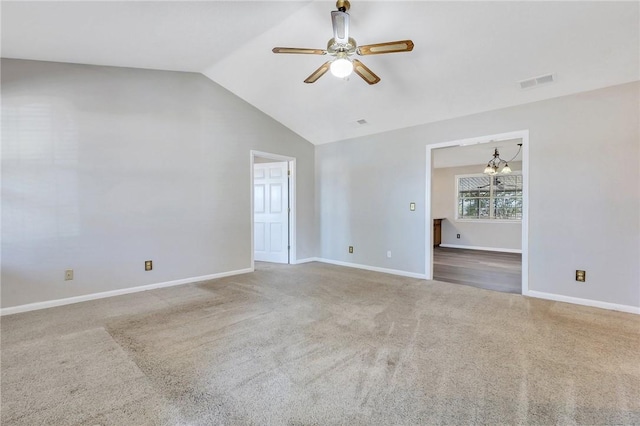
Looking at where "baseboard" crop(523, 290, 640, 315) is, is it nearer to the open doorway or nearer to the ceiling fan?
the ceiling fan

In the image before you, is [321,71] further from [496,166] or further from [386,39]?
[496,166]

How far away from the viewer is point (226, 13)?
113 inches

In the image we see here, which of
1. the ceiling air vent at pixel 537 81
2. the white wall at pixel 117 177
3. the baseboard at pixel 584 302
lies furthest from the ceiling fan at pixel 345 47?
the baseboard at pixel 584 302

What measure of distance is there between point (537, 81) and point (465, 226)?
5895 millimetres

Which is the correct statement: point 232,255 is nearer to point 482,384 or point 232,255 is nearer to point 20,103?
point 20,103

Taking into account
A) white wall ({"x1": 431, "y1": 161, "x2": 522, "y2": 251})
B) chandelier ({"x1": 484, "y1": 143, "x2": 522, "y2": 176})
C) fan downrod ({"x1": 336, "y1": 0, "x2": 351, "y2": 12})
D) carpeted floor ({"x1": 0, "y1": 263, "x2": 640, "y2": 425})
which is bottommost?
carpeted floor ({"x1": 0, "y1": 263, "x2": 640, "y2": 425})

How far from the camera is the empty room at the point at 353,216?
6.13 feet

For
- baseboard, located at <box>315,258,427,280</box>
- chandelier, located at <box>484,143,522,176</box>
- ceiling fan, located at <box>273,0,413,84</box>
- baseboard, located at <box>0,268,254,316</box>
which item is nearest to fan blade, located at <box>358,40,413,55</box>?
ceiling fan, located at <box>273,0,413,84</box>

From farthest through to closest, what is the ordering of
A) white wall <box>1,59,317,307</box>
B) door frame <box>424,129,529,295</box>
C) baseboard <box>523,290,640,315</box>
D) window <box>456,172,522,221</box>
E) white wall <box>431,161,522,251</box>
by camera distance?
window <box>456,172,522,221</box> → white wall <box>431,161,522,251</box> → door frame <box>424,129,529,295</box> → white wall <box>1,59,317,307</box> → baseboard <box>523,290,640,315</box>

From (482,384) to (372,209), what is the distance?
360 cm

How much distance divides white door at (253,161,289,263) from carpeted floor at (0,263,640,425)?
2324 mm

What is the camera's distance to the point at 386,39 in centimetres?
310

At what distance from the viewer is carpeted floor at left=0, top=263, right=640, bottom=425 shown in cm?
163

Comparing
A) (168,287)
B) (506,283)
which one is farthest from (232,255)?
(506,283)
